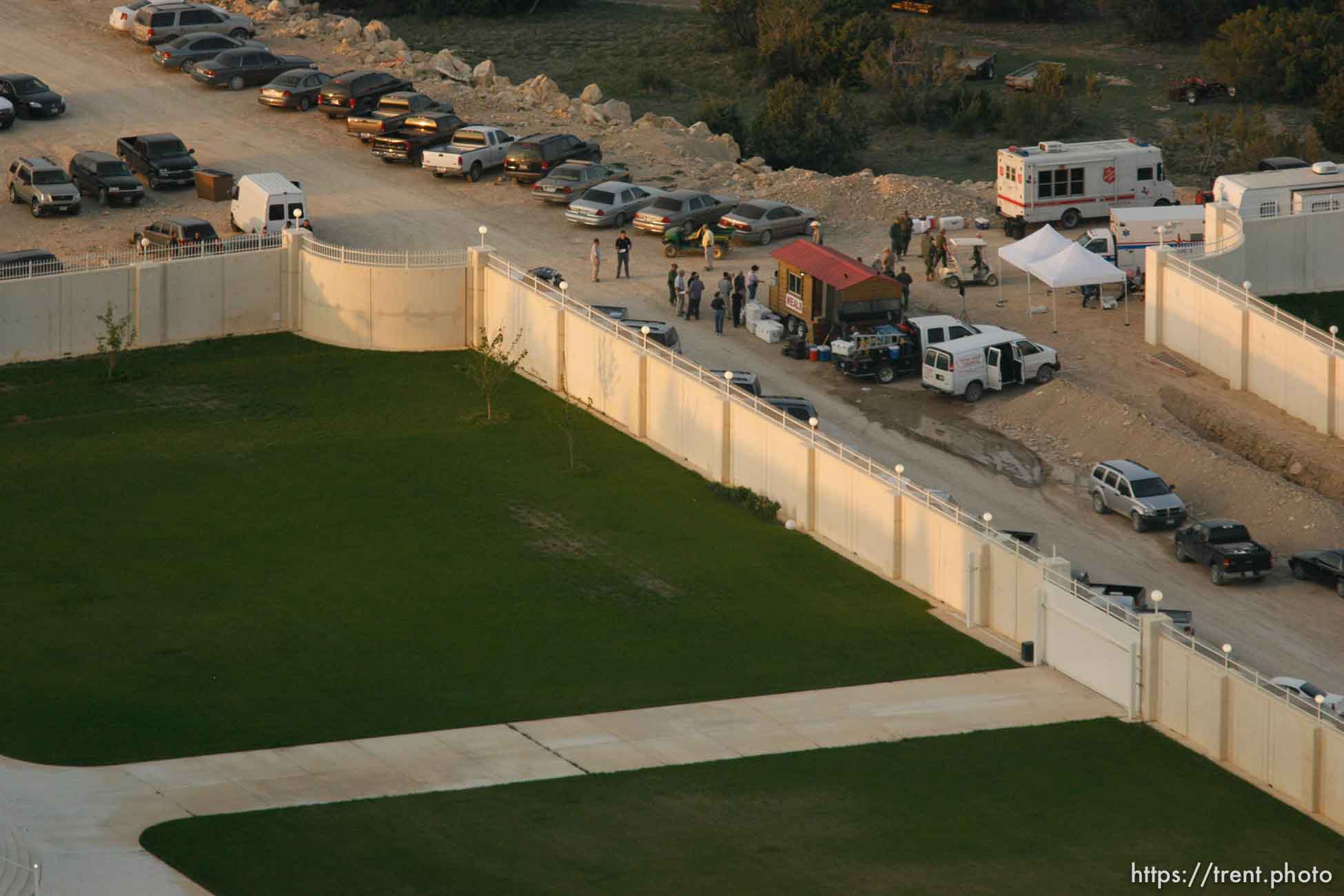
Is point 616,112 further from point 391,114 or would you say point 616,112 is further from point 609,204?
point 609,204

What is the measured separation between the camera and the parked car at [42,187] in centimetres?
6919

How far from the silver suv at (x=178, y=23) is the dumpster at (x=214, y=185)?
16.9m

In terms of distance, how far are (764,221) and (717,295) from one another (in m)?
7.09

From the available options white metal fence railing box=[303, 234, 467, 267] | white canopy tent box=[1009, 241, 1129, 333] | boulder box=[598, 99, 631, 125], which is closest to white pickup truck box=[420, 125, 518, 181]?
boulder box=[598, 99, 631, 125]

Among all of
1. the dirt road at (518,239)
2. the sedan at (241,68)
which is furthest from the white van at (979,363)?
the sedan at (241,68)

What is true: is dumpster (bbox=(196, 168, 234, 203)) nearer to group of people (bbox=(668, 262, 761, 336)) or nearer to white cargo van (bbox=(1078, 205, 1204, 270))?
group of people (bbox=(668, 262, 761, 336))

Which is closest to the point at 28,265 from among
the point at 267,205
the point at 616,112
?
the point at 267,205

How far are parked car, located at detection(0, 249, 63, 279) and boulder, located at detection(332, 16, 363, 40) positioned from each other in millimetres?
32688

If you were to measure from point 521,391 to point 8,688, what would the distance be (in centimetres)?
1978

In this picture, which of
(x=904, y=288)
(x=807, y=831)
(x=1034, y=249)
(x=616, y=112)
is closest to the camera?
(x=807, y=831)

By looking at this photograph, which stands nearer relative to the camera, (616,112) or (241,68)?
(616,112)

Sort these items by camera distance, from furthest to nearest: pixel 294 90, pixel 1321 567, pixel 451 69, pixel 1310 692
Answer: pixel 451 69
pixel 294 90
pixel 1321 567
pixel 1310 692

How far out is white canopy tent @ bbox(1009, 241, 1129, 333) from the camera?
62750 mm

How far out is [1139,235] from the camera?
66.3 meters
